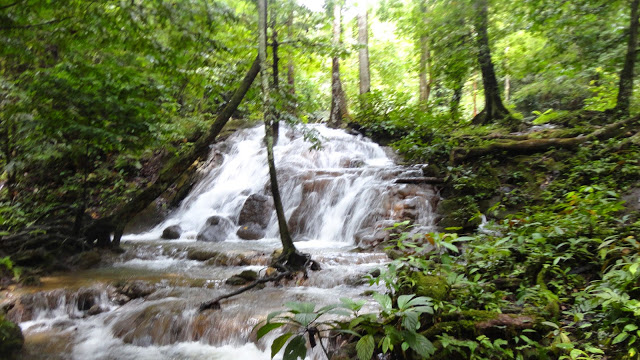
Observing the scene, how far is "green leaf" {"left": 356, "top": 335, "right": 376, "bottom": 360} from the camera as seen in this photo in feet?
6.94

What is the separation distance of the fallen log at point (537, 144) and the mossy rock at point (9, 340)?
7939mm

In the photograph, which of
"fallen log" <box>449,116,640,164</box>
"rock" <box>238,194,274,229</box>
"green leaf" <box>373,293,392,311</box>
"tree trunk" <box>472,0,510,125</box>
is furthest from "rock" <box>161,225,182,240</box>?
"tree trunk" <box>472,0,510,125</box>

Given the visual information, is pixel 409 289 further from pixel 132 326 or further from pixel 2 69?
pixel 2 69

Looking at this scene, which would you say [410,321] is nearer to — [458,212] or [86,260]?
[458,212]

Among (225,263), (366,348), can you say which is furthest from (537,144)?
(366,348)

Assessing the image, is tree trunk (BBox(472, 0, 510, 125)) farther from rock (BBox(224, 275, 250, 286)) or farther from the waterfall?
rock (BBox(224, 275, 250, 286))

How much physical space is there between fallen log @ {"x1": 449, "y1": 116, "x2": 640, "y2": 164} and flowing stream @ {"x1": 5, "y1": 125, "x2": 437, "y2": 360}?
1.10 metres

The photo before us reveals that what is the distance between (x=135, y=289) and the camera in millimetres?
5168

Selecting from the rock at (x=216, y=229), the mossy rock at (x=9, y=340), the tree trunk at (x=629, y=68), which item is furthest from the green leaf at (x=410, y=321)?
the tree trunk at (x=629, y=68)

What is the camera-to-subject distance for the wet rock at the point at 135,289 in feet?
16.6

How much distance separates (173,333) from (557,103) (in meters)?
18.6

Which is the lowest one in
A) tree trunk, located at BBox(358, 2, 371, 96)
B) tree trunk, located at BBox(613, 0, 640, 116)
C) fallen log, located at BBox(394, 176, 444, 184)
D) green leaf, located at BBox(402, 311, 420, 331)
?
green leaf, located at BBox(402, 311, 420, 331)

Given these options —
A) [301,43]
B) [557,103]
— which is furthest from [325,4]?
[557,103]

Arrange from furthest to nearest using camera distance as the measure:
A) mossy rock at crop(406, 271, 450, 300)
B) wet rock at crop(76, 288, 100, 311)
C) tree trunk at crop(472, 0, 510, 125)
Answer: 1. tree trunk at crop(472, 0, 510, 125)
2. wet rock at crop(76, 288, 100, 311)
3. mossy rock at crop(406, 271, 450, 300)
